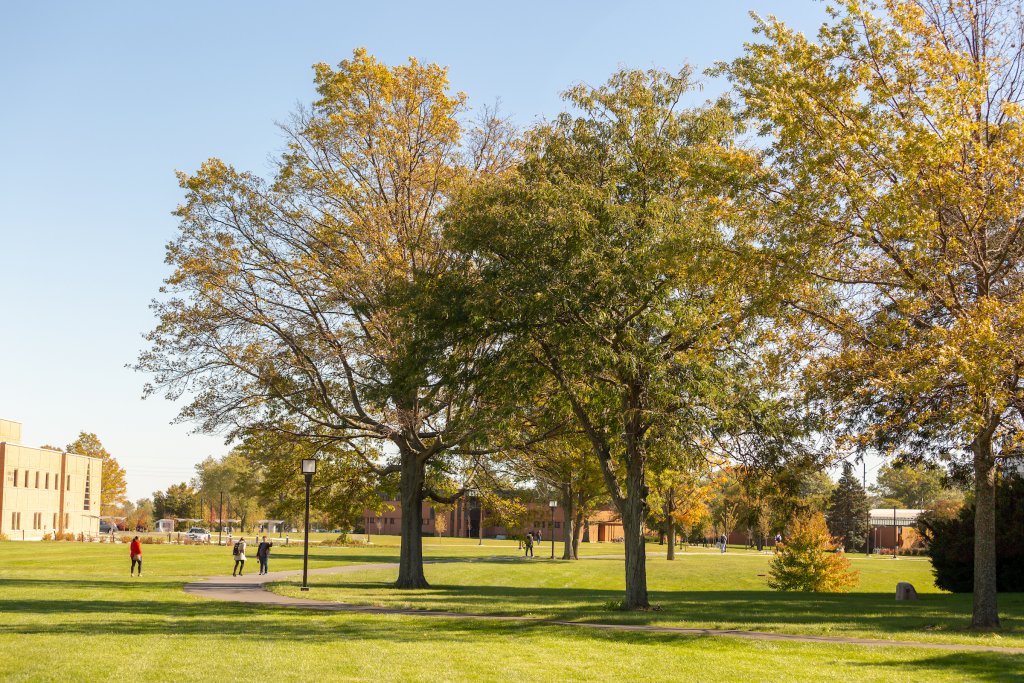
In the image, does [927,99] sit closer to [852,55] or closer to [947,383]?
[852,55]

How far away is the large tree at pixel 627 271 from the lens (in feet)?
75.6

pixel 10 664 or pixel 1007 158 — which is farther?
pixel 1007 158

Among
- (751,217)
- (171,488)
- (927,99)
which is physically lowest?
(171,488)

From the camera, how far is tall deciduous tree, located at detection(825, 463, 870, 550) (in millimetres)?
101625

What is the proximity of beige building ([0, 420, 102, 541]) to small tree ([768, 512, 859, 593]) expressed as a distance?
65.2 metres

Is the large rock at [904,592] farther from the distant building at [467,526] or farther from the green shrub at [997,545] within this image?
the distant building at [467,526]

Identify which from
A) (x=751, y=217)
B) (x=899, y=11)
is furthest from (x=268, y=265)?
(x=899, y=11)

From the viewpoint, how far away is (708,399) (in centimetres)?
2356

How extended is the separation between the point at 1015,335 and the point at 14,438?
312 ft

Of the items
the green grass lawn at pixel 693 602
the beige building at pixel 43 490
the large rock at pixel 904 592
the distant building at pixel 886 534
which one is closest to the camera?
the green grass lawn at pixel 693 602

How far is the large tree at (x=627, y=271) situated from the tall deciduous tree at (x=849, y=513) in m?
81.7

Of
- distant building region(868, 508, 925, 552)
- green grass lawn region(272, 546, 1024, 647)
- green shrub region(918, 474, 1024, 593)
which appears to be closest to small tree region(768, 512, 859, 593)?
green grass lawn region(272, 546, 1024, 647)

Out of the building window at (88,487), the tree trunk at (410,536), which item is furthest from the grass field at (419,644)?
the building window at (88,487)

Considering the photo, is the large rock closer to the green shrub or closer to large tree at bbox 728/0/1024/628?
the green shrub
